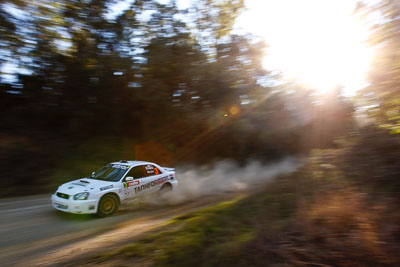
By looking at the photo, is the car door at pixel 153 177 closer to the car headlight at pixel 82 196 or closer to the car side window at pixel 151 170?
the car side window at pixel 151 170

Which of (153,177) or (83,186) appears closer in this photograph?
(83,186)

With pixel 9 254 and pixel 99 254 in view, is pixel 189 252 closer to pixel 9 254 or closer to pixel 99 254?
pixel 99 254

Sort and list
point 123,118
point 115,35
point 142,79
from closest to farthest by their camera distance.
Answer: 1. point 115,35
2. point 142,79
3. point 123,118

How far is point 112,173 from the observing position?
928 centimetres

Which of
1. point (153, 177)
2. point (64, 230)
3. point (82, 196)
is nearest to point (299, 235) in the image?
point (64, 230)

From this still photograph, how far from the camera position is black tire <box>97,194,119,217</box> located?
8.27 metres

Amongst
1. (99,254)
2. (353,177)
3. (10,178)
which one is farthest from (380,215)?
(10,178)

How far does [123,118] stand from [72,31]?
21.8 ft

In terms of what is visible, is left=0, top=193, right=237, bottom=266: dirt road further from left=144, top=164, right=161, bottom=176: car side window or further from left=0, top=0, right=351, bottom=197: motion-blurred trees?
left=0, top=0, right=351, bottom=197: motion-blurred trees

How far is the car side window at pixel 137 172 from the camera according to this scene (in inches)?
367

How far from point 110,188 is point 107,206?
1.67ft

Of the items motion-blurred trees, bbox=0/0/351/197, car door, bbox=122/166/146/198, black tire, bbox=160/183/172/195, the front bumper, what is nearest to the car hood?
the front bumper

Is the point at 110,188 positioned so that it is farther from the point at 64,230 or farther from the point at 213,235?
the point at 213,235

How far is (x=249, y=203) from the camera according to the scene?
25.2 ft
